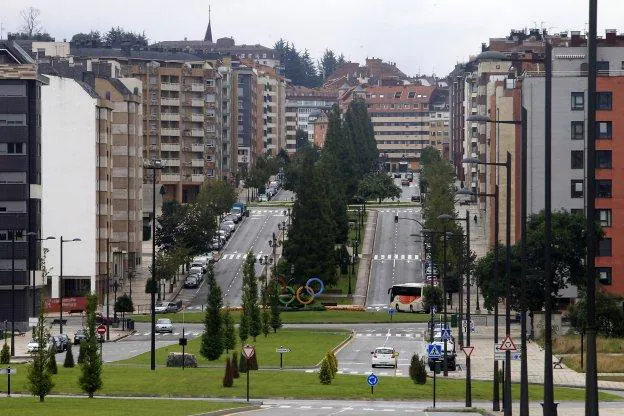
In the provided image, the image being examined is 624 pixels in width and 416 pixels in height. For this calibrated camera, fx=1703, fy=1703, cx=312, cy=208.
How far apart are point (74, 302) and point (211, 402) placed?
84.3m

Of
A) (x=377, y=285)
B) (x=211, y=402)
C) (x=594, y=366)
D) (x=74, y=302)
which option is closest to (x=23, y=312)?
(x=74, y=302)

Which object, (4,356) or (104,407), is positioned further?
(4,356)

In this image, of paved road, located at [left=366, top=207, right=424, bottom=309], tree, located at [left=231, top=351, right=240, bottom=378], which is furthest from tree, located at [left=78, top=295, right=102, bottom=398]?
paved road, located at [left=366, top=207, right=424, bottom=309]

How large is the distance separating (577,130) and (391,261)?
145ft

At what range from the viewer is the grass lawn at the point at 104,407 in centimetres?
5184

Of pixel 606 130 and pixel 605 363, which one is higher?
pixel 606 130

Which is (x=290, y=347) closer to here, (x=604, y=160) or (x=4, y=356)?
(x=4, y=356)

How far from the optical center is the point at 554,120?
132 meters

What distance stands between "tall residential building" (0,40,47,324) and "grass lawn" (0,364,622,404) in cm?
5980

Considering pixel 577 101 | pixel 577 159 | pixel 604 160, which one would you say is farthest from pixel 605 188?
pixel 577 101

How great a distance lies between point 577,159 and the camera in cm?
13262

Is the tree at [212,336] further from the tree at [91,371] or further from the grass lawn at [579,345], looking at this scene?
the tree at [91,371]

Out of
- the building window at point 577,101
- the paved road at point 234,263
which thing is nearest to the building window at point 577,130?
the building window at point 577,101

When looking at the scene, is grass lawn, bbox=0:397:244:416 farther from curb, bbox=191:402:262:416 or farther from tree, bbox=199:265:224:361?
tree, bbox=199:265:224:361
